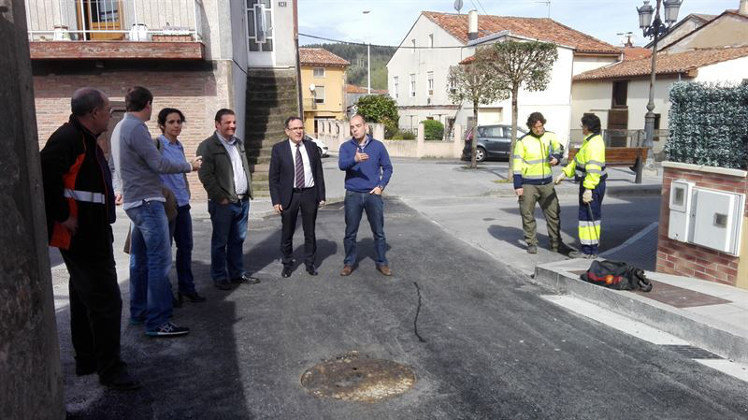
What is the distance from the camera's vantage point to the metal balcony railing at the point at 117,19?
43.1 ft

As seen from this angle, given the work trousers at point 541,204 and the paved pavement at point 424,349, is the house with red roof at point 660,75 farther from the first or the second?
the paved pavement at point 424,349

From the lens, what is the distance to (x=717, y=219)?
6.00 m

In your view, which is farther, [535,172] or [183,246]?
[535,172]

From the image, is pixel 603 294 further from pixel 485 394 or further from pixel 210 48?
pixel 210 48

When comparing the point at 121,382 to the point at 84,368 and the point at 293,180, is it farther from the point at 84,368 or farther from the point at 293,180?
the point at 293,180

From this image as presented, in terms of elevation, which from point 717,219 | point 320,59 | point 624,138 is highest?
point 320,59

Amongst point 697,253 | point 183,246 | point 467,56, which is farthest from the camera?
point 467,56

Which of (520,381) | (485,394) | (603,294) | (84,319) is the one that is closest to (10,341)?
(84,319)

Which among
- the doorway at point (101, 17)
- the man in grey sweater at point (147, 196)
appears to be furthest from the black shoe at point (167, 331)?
the doorway at point (101, 17)

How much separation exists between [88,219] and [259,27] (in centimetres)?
1841

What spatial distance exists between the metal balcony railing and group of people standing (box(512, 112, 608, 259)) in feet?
27.6

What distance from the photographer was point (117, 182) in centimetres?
482

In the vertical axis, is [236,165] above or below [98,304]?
above

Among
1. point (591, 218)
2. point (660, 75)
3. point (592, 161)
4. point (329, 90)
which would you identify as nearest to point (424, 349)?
point (591, 218)
